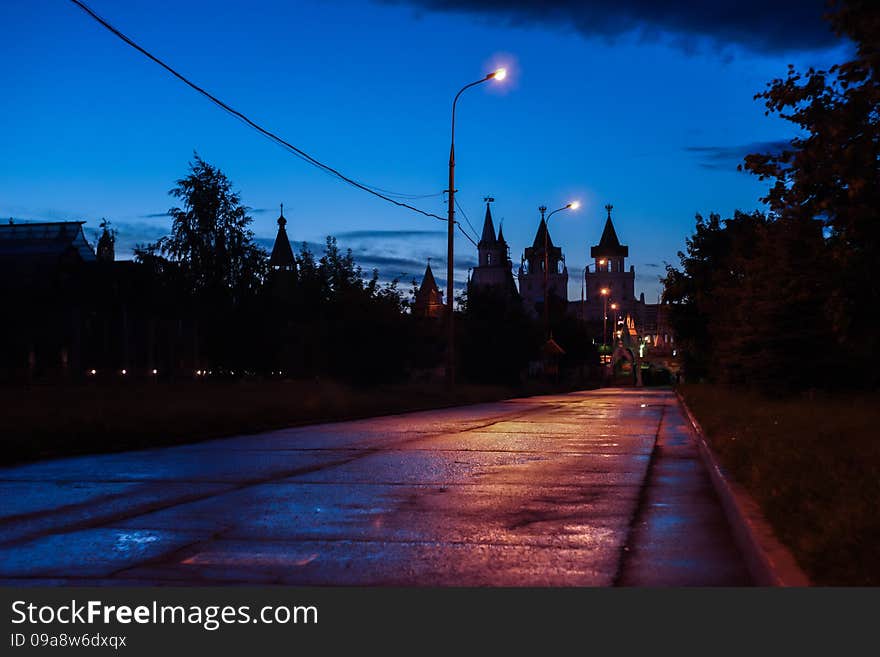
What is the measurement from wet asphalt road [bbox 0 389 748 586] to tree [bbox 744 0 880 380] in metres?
3.53

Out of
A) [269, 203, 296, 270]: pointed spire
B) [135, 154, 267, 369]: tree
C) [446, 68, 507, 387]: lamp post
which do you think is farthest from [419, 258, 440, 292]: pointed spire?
[446, 68, 507, 387]: lamp post

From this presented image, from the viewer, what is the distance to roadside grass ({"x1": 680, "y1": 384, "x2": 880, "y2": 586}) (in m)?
6.44

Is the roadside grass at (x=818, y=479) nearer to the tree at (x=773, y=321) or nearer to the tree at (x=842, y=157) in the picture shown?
the tree at (x=842, y=157)

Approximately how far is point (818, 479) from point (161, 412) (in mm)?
16010

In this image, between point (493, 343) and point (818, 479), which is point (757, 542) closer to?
point (818, 479)

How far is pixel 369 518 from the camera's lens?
955 centimetres

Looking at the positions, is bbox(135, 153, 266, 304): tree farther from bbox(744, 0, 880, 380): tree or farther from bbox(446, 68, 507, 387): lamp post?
bbox(744, 0, 880, 380): tree

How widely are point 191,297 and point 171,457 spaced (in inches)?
1673

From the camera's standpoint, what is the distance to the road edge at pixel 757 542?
631cm

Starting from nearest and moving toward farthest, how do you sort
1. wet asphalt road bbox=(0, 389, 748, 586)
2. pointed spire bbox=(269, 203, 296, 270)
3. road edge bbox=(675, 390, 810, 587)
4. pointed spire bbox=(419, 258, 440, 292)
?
1. road edge bbox=(675, 390, 810, 587)
2. wet asphalt road bbox=(0, 389, 748, 586)
3. pointed spire bbox=(269, 203, 296, 270)
4. pointed spire bbox=(419, 258, 440, 292)

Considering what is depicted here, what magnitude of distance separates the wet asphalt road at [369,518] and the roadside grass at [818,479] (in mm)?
538

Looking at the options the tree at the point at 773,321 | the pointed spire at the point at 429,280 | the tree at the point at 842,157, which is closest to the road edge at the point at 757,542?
the tree at the point at 842,157

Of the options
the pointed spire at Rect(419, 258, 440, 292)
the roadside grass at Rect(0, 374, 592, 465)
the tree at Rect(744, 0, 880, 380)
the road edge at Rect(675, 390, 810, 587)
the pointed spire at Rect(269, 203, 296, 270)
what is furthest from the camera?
the pointed spire at Rect(419, 258, 440, 292)

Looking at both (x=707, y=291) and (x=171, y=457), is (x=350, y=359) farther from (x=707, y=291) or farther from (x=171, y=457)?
(x=171, y=457)
